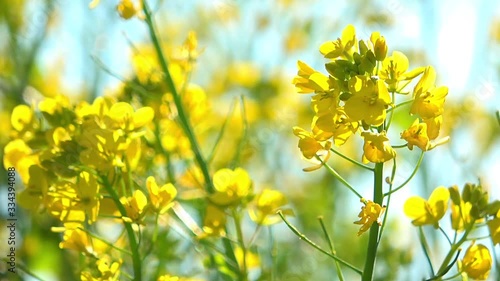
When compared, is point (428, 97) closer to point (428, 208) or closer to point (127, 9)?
point (428, 208)

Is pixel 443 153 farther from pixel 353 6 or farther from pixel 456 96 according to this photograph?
pixel 353 6

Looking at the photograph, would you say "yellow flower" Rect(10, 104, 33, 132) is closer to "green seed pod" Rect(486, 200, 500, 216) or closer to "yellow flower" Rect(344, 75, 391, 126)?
"yellow flower" Rect(344, 75, 391, 126)

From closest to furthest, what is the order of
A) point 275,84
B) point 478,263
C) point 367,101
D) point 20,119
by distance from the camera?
point 367,101
point 478,263
point 20,119
point 275,84

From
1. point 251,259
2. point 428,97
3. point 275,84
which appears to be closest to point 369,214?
point 428,97

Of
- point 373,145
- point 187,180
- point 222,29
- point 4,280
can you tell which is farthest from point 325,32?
point 373,145

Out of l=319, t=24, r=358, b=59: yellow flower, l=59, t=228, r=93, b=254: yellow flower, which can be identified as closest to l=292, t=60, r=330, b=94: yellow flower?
l=319, t=24, r=358, b=59: yellow flower

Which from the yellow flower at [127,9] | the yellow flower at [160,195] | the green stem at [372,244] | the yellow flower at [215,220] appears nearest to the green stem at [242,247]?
the yellow flower at [215,220]
